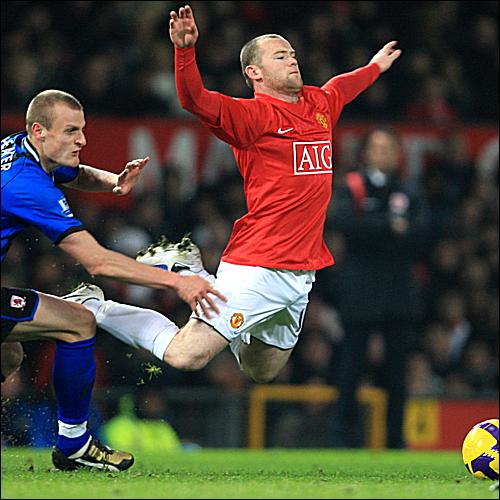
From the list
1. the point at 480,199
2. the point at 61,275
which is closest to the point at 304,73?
the point at 480,199

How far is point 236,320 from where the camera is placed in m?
6.89

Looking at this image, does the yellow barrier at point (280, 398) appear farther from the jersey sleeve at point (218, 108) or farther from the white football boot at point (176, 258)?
the jersey sleeve at point (218, 108)

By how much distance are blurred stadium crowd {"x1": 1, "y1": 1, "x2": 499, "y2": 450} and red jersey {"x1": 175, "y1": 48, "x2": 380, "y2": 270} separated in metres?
3.39

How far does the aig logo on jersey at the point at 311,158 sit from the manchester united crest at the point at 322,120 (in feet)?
0.38

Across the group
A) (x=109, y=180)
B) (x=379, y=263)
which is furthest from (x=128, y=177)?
(x=379, y=263)

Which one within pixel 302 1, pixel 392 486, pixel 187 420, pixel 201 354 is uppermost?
pixel 302 1

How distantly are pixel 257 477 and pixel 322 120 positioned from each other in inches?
79.4

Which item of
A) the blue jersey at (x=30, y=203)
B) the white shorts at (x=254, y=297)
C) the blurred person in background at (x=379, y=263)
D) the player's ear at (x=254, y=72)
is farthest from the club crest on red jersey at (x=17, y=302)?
the blurred person in background at (x=379, y=263)

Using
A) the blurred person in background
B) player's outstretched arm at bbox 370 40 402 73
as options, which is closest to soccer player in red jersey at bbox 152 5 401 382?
player's outstretched arm at bbox 370 40 402 73

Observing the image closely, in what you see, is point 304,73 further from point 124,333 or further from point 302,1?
point 124,333

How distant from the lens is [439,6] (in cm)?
1547

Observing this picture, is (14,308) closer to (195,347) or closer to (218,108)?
(195,347)

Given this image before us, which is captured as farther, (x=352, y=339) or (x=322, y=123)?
(x=352, y=339)

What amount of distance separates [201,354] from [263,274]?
1.79 feet
